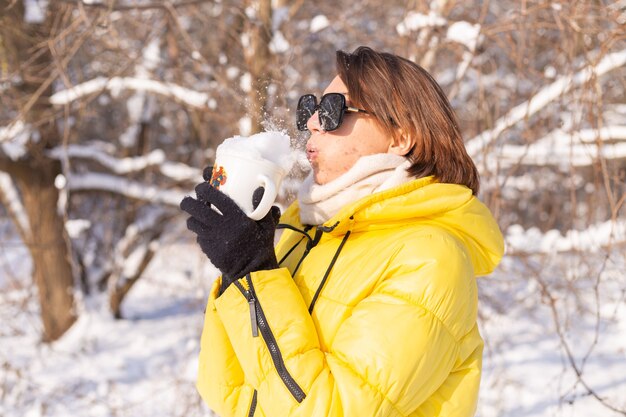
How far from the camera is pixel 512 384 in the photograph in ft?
14.1

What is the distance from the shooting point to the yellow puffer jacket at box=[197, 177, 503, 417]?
3.77 ft

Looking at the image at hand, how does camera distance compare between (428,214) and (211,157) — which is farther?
(211,157)

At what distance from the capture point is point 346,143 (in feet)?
4.71

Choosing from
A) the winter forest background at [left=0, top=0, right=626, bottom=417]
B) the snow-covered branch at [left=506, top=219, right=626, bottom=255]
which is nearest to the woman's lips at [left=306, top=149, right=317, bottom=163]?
the winter forest background at [left=0, top=0, right=626, bottom=417]

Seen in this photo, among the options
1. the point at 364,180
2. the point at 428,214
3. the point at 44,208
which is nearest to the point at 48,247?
the point at 44,208

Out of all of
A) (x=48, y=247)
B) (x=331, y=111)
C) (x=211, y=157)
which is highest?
(x=331, y=111)

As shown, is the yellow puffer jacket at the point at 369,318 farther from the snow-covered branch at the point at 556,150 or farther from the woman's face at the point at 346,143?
the snow-covered branch at the point at 556,150

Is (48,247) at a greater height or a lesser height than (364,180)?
lesser

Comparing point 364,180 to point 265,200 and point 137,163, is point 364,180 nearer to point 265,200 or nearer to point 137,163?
point 265,200

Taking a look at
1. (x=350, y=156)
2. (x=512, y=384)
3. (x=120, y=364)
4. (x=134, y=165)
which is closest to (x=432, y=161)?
(x=350, y=156)

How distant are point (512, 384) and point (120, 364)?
3560 millimetres

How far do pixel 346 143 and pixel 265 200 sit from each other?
283 millimetres

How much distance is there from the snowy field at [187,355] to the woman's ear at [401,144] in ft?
5.96

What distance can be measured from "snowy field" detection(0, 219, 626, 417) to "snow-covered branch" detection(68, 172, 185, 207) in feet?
2.84
